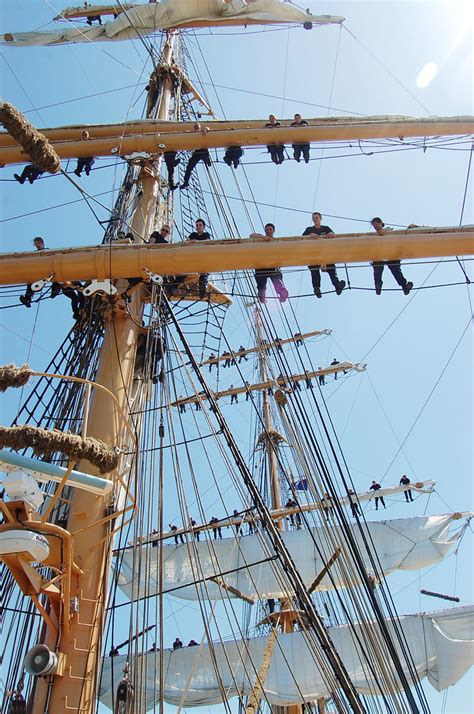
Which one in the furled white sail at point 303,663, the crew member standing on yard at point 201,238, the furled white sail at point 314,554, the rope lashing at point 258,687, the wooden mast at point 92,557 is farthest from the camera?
the furled white sail at point 314,554

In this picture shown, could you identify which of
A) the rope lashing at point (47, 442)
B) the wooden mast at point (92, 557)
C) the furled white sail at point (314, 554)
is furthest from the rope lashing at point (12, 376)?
the furled white sail at point (314, 554)

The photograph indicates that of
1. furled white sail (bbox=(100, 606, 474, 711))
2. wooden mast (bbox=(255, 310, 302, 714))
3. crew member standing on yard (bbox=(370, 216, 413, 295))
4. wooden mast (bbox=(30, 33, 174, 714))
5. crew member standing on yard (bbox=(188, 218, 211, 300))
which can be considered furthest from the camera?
wooden mast (bbox=(255, 310, 302, 714))

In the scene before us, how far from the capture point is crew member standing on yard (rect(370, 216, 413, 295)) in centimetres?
710

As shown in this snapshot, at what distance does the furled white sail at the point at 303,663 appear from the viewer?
1564cm

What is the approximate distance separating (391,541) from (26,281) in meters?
15.2

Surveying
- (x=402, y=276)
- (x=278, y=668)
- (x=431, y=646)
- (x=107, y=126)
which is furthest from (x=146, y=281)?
(x=431, y=646)

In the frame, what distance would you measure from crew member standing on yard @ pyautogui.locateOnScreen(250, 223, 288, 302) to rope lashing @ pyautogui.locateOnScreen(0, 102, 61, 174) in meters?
3.00

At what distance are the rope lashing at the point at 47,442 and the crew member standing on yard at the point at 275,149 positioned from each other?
269 inches

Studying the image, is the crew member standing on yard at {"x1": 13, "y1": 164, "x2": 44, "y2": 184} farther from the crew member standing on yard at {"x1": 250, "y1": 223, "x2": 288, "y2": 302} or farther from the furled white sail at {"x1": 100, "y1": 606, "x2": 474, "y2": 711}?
the furled white sail at {"x1": 100, "y1": 606, "x2": 474, "y2": 711}

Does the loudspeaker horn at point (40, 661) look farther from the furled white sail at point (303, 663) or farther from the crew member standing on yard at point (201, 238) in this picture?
the furled white sail at point (303, 663)

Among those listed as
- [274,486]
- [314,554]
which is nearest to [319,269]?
[274,486]

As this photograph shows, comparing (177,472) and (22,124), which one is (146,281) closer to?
(177,472)

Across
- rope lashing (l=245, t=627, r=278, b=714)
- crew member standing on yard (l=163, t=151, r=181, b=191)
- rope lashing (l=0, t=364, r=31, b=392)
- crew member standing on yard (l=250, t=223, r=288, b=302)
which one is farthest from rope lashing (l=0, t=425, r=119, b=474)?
crew member standing on yard (l=163, t=151, r=181, b=191)

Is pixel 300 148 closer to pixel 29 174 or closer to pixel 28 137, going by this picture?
pixel 29 174
